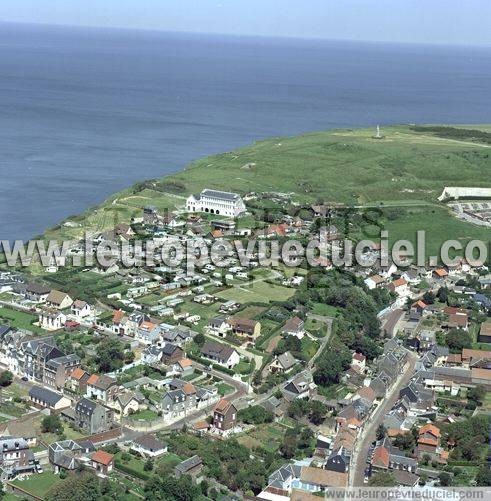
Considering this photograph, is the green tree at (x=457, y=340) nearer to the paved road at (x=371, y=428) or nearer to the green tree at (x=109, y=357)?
the paved road at (x=371, y=428)

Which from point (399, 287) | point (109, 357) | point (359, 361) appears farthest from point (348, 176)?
point (109, 357)

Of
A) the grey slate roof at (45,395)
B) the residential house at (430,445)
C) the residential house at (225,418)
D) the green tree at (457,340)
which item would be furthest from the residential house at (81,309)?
the residential house at (430,445)

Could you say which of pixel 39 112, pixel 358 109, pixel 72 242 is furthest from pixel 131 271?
pixel 358 109

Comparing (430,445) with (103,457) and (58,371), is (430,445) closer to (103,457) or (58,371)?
(103,457)

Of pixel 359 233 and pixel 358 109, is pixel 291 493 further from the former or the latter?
pixel 358 109

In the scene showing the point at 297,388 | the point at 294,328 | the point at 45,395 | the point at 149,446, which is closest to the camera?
the point at 149,446
